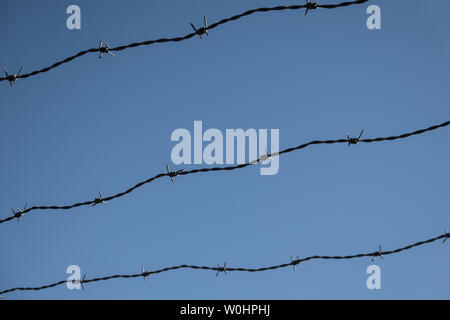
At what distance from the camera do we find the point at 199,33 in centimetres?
221

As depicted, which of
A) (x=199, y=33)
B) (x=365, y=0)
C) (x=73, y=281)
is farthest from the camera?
(x=73, y=281)

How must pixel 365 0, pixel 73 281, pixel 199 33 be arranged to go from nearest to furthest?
pixel 365 0, pixel 199 33, pixel 73 281

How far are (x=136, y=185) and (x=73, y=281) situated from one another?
23.6 inches
